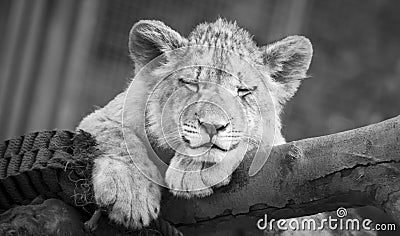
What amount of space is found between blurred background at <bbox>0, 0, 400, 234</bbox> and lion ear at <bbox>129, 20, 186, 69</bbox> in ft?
7.51

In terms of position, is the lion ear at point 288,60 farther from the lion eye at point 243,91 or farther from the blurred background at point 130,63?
the blurred background at point 130,63

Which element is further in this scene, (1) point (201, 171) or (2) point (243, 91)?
(2) point (243, 91)

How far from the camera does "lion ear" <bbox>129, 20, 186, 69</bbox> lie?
316 cm

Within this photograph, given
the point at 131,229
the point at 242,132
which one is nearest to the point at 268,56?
the point at 242,132

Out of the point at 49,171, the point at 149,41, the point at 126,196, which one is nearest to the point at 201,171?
the point at 126,196

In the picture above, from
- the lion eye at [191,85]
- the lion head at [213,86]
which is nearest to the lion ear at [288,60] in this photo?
the lion head at [213,86]

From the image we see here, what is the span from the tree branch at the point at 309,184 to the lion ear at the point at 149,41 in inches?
32.4

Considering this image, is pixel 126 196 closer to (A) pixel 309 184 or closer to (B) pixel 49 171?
(B) pixel 49 171

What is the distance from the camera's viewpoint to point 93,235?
2.45 metres

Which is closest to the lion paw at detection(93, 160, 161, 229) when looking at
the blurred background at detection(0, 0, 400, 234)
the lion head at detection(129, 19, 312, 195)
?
the lion head at detection(129, 19, 312, 195)

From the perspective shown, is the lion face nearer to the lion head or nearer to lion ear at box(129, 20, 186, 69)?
the lion head

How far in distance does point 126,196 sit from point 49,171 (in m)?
0.25

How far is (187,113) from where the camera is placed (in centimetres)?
274

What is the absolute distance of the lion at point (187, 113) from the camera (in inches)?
99.9
